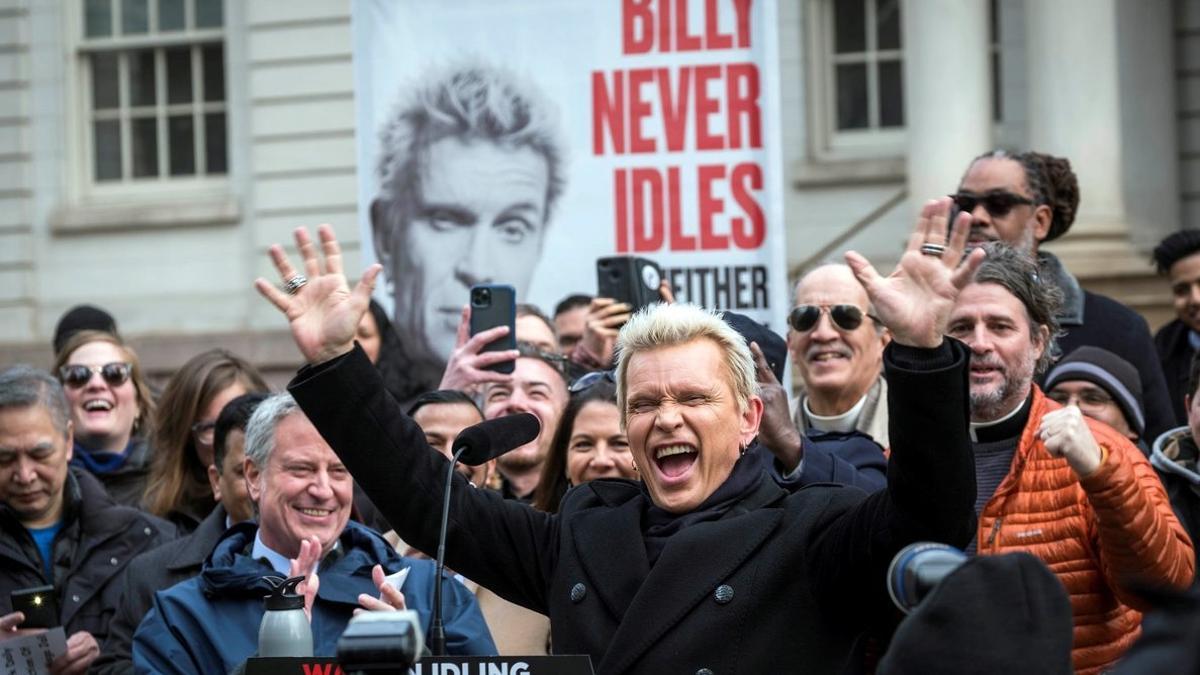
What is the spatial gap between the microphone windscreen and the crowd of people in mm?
216

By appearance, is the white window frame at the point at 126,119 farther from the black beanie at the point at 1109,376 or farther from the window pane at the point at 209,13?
the black beanie at the point at 1109,376

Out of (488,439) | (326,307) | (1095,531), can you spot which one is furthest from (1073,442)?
(326,307)

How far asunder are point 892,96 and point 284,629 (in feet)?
39.1

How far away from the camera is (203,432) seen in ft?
22.6

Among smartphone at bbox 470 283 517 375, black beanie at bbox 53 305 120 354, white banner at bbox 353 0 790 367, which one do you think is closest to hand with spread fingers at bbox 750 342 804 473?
smartphone at bbox 470 283 517 375

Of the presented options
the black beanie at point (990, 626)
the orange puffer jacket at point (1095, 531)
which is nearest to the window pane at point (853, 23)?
the orange puffer jacket at point (1095, 531)

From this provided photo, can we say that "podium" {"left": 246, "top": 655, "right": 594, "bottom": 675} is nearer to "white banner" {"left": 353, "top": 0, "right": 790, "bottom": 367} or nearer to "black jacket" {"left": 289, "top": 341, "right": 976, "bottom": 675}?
"black jacket" {"left": 289, "top": 341, "right": 976, "bottom": 675}

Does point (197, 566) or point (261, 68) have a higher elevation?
point (261, 68)

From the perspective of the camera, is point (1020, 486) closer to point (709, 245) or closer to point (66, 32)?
point (709, 245)

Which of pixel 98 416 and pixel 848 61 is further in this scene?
pixel 848 61

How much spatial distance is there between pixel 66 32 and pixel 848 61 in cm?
658

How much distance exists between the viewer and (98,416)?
7.41m

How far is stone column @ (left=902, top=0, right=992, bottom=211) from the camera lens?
13.7m

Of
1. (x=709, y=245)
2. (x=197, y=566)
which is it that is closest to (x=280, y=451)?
(x=197, y=566)
